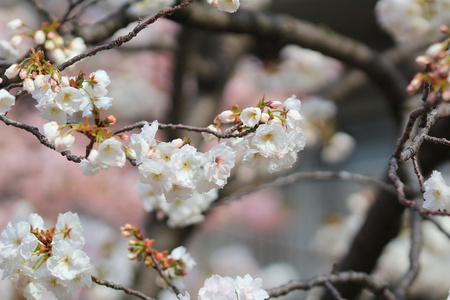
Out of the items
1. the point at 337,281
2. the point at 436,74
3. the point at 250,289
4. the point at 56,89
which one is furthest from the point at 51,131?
the point at 337,281

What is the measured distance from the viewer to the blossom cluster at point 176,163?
2.44 ft

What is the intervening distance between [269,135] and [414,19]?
4.11ft

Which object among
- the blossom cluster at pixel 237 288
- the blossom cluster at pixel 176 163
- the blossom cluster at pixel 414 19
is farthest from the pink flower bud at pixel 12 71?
the blossom cluster at pixel 414 19

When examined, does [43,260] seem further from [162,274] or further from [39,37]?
[39,37]

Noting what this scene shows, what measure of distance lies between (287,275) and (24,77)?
2937 millimetres

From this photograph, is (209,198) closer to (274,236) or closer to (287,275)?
(287,275)

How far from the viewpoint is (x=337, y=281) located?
1.10m

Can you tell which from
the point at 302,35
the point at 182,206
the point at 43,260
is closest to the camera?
the point at 43,260

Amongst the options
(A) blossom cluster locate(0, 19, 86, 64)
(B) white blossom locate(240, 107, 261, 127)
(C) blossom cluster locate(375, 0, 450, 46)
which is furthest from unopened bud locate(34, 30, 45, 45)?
(C) blossom cluster locate(375, 0, 450, 46)

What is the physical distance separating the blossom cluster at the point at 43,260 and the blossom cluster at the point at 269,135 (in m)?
0.30

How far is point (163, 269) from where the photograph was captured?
101 centimetres

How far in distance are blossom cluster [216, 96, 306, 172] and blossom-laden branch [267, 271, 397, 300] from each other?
30 centimetres

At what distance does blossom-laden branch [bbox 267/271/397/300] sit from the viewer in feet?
3.31

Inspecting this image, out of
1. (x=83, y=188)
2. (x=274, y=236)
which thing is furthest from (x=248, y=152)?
(x=274, y=236)
